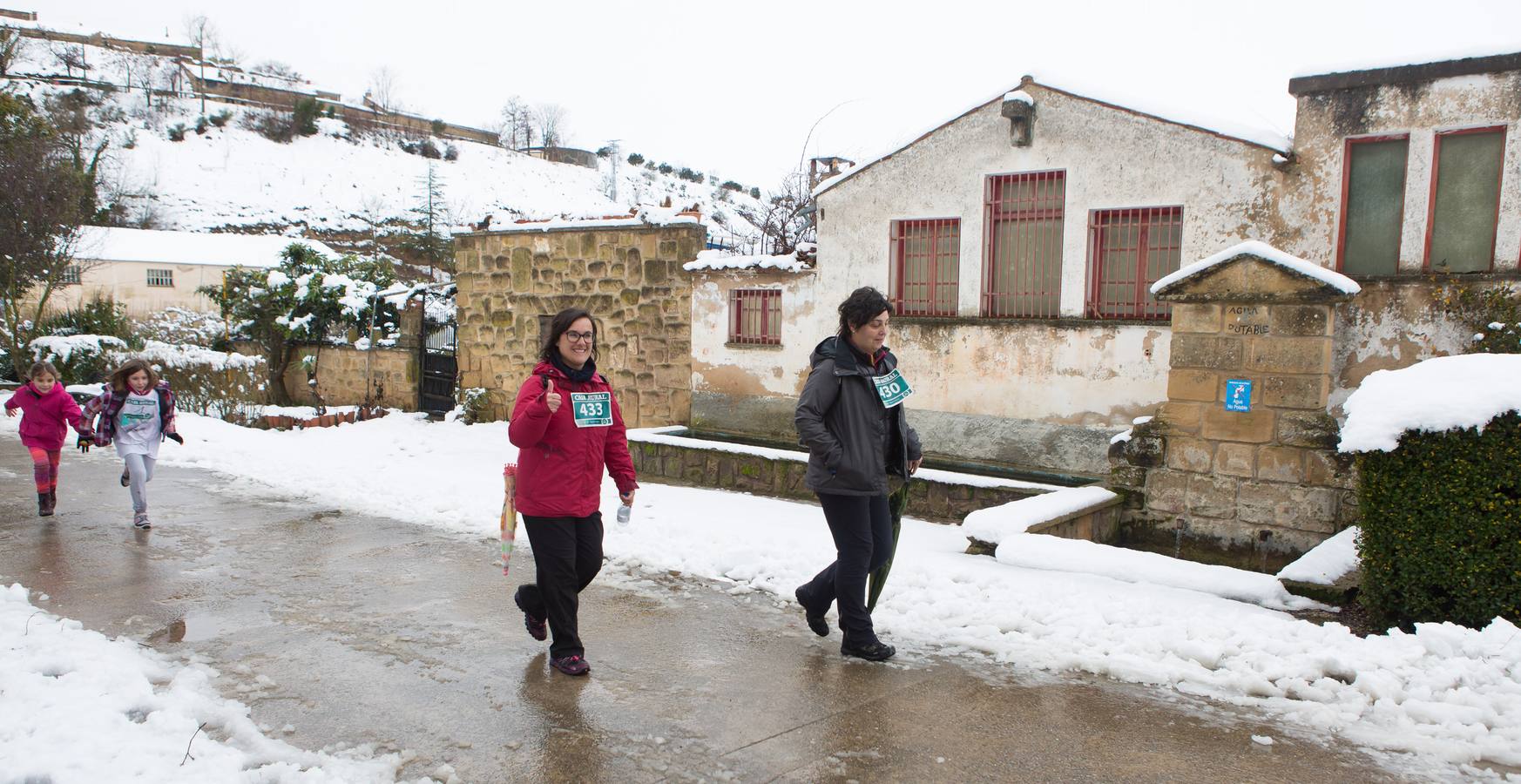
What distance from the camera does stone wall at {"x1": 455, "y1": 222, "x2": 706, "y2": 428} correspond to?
524 inches

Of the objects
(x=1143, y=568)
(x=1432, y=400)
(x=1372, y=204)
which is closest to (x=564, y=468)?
(x=1143, y=568)

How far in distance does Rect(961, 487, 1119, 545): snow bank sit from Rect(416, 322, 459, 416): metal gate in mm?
11198

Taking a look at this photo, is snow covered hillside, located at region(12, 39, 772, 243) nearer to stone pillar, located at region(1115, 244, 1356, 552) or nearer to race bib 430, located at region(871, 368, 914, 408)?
stone pillar, located at region(1115, 244, 1356, 552)

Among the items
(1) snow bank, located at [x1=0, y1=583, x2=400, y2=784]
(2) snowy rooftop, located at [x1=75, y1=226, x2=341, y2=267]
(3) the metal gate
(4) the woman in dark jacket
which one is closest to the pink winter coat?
(1) snow bank, located at [x1=0, y1=583, x2=400, y2=784]

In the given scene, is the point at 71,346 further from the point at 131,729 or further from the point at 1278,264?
the point at 1278,264

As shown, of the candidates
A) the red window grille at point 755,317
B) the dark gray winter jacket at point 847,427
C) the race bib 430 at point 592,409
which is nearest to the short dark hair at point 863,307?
the dark gray winter jacket at point 847,427

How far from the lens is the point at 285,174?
2530 inches

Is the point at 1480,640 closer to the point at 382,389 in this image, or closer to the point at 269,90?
the point at 382,389

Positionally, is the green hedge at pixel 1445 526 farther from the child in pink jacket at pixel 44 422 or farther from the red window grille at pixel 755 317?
the child in pink jacket at pixel 44 422

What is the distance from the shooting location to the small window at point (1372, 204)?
886 cm

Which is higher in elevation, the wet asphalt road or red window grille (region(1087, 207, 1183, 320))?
red window grille (region(1087, 207, 1183, 320))

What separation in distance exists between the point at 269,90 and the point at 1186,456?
83788 millimetres

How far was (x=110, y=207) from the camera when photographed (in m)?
50.7

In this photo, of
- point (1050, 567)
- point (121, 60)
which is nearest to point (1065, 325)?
point (1050, 567)
